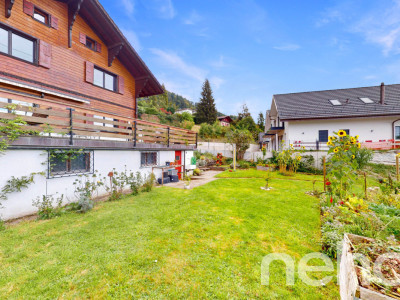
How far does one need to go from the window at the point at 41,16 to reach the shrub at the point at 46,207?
24.5 feet

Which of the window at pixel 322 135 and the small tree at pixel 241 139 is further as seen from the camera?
the small tree at pixel 241 139

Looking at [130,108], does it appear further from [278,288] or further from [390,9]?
[390,9]

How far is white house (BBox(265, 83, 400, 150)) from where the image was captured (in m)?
15.4

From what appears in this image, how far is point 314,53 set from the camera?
19109 millimetres

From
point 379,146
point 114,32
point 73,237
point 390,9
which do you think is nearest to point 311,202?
point 73,237

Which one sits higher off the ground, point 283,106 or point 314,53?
point 314,53

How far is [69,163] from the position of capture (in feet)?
19.2

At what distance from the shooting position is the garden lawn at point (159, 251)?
2332 millimetres

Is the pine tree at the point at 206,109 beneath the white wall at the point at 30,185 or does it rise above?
above

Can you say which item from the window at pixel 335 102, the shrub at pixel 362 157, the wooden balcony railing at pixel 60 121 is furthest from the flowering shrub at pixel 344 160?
the window at pixel 335 102

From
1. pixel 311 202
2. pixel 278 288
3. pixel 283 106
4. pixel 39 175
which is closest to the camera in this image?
pixel 278 288

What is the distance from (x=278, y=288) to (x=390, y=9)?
62.1ft

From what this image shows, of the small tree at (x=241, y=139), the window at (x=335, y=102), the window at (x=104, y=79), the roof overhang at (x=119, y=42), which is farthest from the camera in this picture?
the window at (x=335, y=102)

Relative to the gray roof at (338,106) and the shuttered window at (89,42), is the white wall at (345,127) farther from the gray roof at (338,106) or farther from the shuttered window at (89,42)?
the shuttered window at (89,42)
